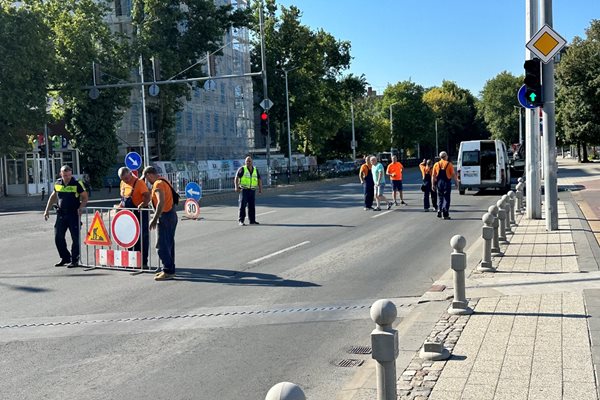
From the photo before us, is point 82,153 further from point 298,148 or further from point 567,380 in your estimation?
point 567,380

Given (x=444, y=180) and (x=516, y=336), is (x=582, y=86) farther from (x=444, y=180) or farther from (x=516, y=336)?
(x=516, y=336)

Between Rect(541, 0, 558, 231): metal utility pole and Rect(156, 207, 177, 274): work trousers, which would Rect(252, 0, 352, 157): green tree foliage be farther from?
Rect(156, 207, 177, 274): work trousers

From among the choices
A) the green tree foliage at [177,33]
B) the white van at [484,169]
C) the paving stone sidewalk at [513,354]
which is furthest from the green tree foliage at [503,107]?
the paving stone sidewalk at [513,354]

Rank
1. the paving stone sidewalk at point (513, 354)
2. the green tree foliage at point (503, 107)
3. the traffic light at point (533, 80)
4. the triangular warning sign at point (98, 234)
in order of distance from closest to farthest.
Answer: the paving stone sidewalk at point (513, 354) < the triangular warning sign at point (98, 234) < the traffic light at point (533, 80) < the green tree foliage at point (503, 107)

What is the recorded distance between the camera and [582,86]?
61.8 meters

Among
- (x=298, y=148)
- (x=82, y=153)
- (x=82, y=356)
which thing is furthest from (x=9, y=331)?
(x=298, y=148)

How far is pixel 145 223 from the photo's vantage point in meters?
12.0

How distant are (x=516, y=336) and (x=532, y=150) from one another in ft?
37.0

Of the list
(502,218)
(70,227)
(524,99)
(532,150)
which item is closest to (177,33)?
(532,150)

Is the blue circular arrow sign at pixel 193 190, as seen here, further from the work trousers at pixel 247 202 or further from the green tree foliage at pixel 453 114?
the green tree foliage at pixel 453 114

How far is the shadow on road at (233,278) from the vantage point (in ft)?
33.8

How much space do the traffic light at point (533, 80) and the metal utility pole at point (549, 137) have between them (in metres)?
0.17

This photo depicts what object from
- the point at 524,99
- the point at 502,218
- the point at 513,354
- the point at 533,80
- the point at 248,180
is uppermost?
the point at 533,80

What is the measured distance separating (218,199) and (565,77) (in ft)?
135
